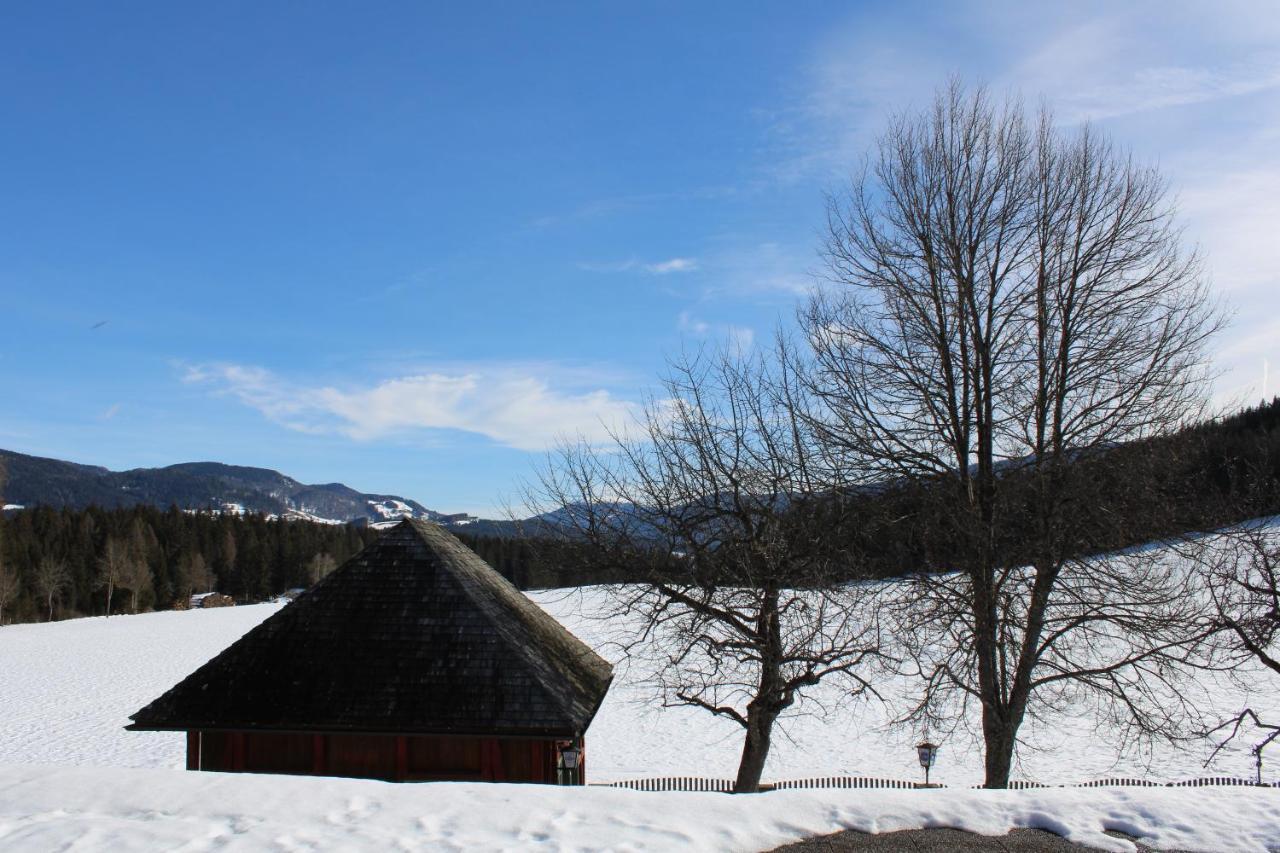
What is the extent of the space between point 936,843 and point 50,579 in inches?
3192

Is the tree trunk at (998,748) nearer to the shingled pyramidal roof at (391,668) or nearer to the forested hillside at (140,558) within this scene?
the shingled pyramidal roof at (391,668)

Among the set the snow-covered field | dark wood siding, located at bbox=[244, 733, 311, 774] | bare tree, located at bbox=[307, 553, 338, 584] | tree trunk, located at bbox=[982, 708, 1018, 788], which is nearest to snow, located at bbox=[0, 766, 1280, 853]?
the snow-covered field

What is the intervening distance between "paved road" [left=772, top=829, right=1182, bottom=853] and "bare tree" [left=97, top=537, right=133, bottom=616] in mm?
80505

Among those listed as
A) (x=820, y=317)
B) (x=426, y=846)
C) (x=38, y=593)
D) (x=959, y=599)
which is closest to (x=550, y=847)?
(x=426, y=846)

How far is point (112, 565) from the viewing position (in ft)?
234

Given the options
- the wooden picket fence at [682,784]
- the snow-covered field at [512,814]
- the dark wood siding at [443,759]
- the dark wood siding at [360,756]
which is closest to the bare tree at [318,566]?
the wooden picket fence at [682,784]

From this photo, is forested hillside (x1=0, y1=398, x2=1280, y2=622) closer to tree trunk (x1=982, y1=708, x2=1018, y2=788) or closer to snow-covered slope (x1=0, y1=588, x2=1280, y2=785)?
tree trunk (x1=982, y1=708, x2=1018, y2=788)

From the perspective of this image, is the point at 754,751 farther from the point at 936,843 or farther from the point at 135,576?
A: the point at 135,576

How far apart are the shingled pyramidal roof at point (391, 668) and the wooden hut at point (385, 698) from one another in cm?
2

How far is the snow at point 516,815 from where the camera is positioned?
6062 millimetres

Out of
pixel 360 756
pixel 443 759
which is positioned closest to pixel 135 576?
pixel 360 756

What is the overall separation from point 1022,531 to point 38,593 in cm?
8332

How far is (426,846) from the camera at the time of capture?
5977 millimetres

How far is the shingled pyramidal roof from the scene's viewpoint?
38.1 ft
